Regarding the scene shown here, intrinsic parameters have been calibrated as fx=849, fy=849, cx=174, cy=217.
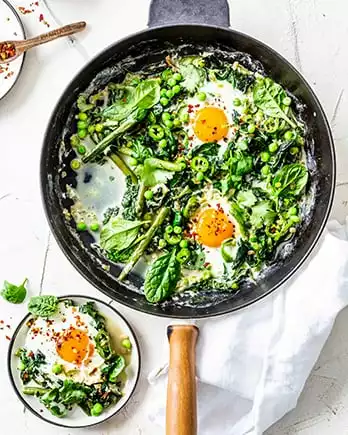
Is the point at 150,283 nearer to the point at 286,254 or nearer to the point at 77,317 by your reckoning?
the point at 77,317

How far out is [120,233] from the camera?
2.76 meters

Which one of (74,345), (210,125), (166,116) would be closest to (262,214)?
(210,125)

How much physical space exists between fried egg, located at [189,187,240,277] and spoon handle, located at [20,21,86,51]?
68cm

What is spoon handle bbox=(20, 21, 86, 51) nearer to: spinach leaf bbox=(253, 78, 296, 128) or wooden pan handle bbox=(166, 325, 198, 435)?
spinach leaf bbox=(253, 78, 296, 128)

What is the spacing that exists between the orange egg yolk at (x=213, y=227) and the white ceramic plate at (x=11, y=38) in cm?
76

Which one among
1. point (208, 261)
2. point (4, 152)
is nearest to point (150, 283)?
point (208, 261)

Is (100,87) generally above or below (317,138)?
above

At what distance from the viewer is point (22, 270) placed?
284 cm

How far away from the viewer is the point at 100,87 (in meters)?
2.86

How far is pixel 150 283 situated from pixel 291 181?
1.87 feet

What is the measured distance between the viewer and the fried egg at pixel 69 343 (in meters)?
2.79

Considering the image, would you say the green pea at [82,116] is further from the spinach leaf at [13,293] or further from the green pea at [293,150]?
the green pea at [293,150]

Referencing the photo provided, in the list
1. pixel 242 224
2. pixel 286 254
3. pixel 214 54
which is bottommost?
pixel 286 254

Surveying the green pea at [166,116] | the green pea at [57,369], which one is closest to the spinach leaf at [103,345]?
the green pea at [57,369]
